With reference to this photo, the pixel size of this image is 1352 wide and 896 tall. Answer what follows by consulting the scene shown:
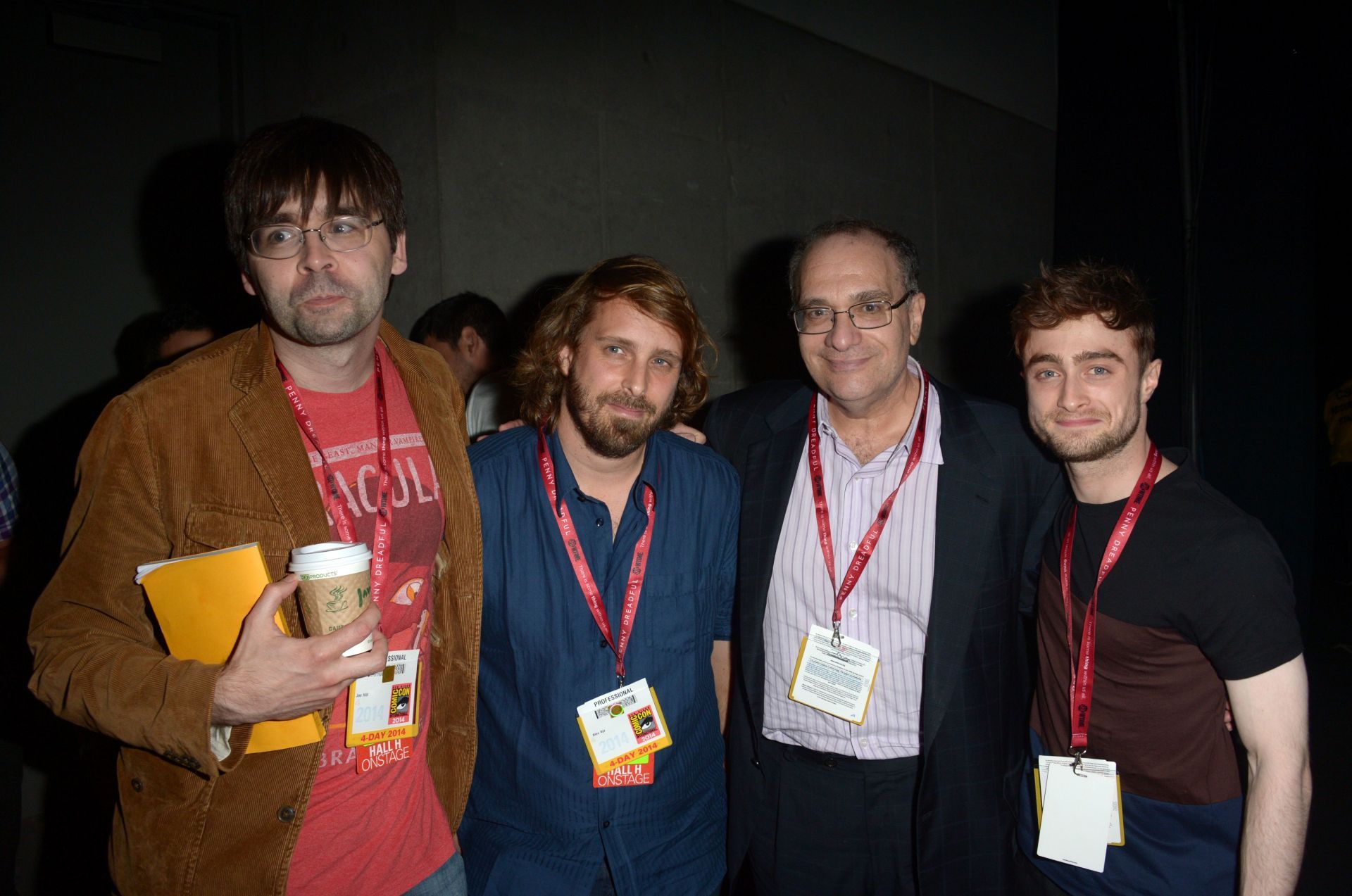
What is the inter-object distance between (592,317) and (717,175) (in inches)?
119

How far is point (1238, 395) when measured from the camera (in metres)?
4.98

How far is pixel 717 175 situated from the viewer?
4.76 meters

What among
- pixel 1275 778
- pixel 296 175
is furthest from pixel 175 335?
pixel 1275 778

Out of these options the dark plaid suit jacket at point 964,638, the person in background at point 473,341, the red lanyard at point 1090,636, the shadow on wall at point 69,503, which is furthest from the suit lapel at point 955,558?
Answer: the shadow on wall at point 69,503

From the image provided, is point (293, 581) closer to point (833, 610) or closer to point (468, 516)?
point (468, 516)

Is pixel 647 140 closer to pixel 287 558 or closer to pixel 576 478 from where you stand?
pixel 576 478

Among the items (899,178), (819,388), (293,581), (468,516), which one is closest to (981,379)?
(899,178)

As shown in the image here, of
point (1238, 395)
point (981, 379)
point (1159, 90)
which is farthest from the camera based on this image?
point (981, 379)

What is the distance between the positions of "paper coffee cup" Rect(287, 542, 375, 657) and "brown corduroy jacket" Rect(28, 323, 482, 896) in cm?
18

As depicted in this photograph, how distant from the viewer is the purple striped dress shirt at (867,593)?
1.99 meters

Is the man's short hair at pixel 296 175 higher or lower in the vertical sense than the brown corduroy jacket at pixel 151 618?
higher

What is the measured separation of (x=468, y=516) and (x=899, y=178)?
522 centimetres

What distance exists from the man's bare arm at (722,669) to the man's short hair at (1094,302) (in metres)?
1.18

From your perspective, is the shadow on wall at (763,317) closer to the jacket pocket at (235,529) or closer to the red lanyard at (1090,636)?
the red lanyard at (1090,636)
